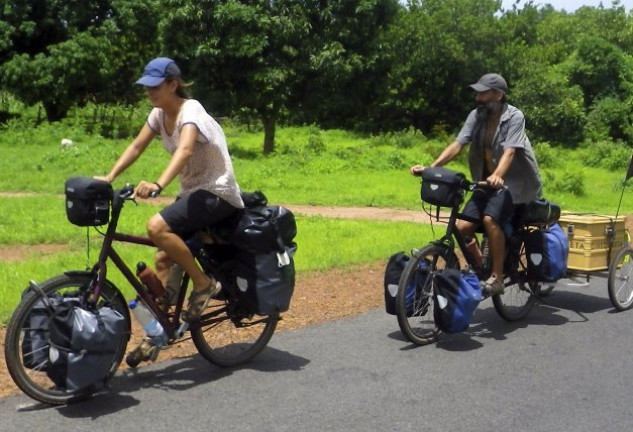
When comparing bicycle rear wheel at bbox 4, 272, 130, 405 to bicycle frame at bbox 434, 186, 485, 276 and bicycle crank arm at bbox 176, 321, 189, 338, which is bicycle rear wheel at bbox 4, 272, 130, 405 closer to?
bicycle crank arm at bbox 176, 321, 189, 338

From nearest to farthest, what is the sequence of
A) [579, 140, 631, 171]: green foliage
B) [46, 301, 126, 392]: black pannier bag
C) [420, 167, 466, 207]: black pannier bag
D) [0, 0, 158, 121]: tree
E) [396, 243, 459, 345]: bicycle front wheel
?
[46, 301, 126, 392]: black pannier bag
[396, 243, 459, 345]: bicycle front wheel
[420, 167, 466, 207]: black pannier bag
[579, 140, 631, 171]: green foliage
[0, 0, 158, 121]: tree

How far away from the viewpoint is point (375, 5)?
23.2 metres

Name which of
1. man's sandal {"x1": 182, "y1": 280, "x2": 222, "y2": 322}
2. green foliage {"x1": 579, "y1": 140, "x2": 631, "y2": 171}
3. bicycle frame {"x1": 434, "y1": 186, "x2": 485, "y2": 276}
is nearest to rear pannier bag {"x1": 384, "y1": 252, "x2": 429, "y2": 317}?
bicycle frame {"x1": 434, "y1": 186, "x2": 485, "y2": 276}

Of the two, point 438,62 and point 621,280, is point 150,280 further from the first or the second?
point 438,62

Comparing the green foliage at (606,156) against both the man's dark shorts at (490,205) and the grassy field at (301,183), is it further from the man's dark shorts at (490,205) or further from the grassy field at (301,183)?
the man's dark shorts at (490,205)

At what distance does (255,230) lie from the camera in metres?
5.34

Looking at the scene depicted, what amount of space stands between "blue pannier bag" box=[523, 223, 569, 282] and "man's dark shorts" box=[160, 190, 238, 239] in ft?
9.57

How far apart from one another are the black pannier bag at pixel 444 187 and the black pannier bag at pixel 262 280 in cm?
138

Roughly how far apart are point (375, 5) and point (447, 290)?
1818 centimetres

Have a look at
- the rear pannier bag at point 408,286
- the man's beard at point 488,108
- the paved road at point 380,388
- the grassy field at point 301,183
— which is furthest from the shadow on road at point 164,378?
the man's beard at point 488,108

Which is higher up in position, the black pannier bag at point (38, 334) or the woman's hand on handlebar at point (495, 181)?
the woman's hand on handlebar at point (495, 181)

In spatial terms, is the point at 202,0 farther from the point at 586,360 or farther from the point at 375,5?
the point at 586,360

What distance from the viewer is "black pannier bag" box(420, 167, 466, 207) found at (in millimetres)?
6242

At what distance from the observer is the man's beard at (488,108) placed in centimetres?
670
